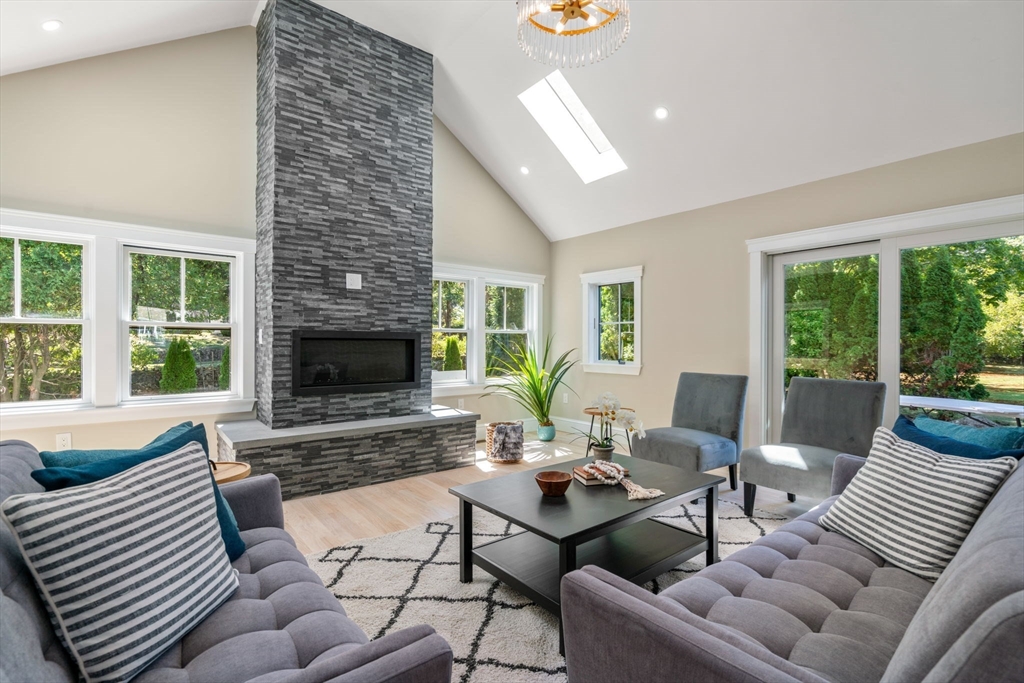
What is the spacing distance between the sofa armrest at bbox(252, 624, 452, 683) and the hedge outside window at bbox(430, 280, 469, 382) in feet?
14.9

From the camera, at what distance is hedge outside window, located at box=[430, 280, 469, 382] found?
5441 millimetres

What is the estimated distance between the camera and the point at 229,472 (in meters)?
2.57

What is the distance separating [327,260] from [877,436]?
12.2ft

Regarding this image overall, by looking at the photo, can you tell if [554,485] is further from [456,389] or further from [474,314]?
[474,314]

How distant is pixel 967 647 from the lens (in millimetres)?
623

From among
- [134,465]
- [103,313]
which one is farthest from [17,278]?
[134,465]

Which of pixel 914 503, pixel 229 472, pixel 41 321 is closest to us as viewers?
pixel 914 503

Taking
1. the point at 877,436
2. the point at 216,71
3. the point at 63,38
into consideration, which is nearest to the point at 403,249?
the point at 216,71

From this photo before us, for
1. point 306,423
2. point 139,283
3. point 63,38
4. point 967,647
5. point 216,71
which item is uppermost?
point 216,71

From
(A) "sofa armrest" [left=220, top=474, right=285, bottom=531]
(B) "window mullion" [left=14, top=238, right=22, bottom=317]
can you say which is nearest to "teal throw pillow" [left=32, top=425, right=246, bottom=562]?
(A) "sofa armrest" [left=220, top=474, right=285, bottom=531]

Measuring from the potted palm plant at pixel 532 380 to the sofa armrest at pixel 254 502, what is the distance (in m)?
3.70

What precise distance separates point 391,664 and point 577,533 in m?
1.05

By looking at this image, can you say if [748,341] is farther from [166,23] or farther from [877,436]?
[166,23]

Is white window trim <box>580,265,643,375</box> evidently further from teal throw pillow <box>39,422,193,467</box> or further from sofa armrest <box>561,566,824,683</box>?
teal throw pillow <box>39,422,193,467</box>
